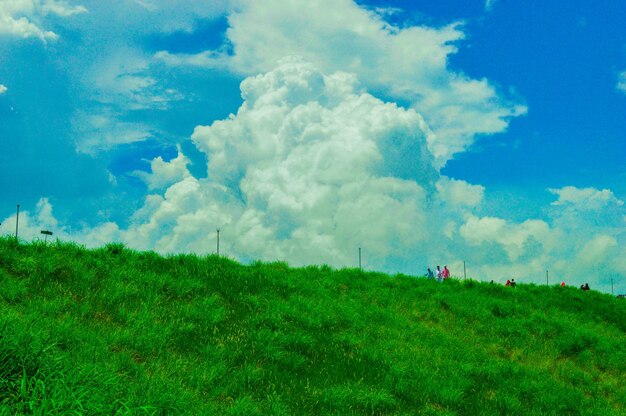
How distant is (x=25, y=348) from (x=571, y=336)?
17.6 meters

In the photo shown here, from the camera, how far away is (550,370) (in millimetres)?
15961

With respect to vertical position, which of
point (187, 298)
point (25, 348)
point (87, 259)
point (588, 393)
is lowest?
point (588, 393)

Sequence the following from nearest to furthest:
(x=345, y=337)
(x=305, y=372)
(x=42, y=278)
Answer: (x=305, y=372)
(x=42, y=278)
(x=345, y=337)

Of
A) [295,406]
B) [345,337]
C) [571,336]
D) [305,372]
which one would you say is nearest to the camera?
[295,406]

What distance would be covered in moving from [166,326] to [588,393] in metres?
11.5

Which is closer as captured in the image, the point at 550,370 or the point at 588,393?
the point at 588,393

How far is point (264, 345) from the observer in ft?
41.3

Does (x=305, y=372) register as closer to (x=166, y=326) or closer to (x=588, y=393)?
(x=166, y=326)

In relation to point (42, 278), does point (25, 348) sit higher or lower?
lower

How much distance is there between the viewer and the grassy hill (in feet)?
28.2

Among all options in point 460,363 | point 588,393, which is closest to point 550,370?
point 588,393

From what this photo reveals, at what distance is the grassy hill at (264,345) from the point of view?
859 centimetres

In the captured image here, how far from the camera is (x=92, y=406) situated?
21.8 feet

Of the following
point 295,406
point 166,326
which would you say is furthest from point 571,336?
point 166,326
